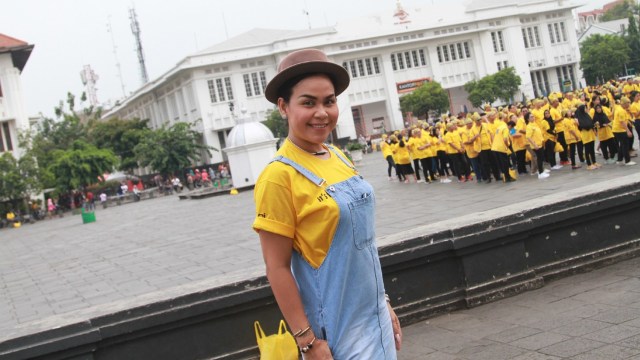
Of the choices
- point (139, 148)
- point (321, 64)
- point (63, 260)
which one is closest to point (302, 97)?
point (321, 64)

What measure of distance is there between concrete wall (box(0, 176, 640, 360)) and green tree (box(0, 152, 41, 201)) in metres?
34.5

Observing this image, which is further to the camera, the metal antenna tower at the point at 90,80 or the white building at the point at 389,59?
the metal antenna tower at the point at 90,80

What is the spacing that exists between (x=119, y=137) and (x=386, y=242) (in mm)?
53675

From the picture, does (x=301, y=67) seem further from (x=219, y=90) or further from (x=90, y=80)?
(x=90, y=80)

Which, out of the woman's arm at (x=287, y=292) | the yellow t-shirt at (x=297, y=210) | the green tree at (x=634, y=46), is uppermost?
the green tree at (x=634, y=46)

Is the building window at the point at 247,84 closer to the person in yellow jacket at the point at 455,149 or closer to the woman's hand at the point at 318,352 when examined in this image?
the person in yellow jacket at the point at 455,149

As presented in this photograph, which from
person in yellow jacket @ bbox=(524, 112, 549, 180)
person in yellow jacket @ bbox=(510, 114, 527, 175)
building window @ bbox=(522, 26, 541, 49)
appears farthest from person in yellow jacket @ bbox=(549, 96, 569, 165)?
building window @ bbox=(522, 26, 541, 49)

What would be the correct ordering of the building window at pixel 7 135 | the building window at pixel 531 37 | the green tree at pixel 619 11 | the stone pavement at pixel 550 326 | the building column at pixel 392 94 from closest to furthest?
1. the stone pavement at pixel 550 326
2. the building window at pixel 7 135
3. the building column at pixel 392 94
4. the building window at pixel 531 37
5. the green tree at pixel 619 11

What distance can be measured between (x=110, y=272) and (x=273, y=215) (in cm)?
959

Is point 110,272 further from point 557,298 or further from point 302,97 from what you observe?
point 302,97

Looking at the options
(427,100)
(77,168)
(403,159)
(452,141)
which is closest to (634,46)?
(427,100)

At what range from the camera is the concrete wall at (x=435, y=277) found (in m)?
3.88

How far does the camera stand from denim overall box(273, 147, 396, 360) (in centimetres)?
236

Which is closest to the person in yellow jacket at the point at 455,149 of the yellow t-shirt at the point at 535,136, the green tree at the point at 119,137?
the yellow t-shirt at the point at 535,136
